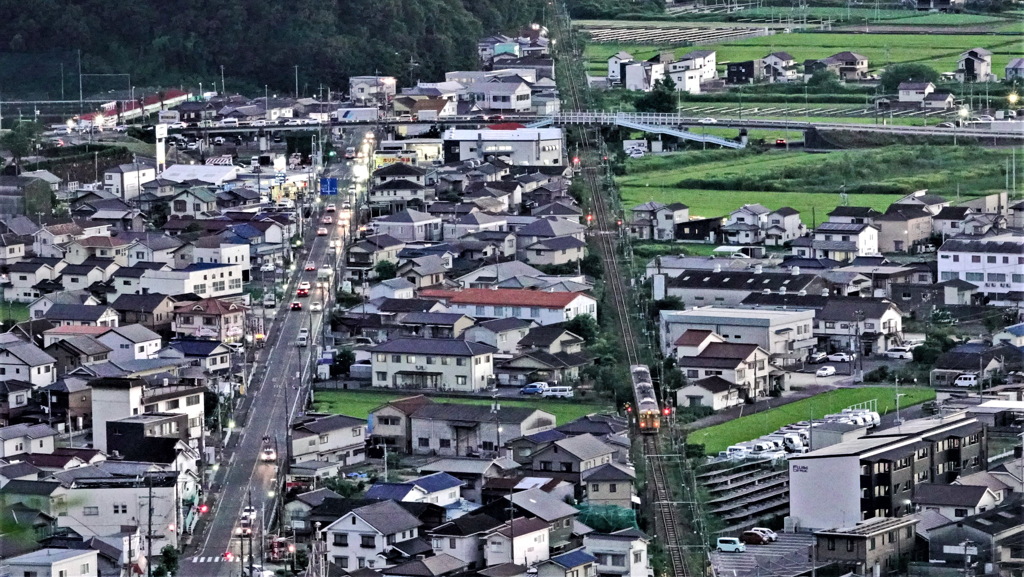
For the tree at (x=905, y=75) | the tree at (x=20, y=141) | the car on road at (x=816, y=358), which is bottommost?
the car on road at (x=816, y=358)

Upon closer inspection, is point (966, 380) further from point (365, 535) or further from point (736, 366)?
point (365, 535)

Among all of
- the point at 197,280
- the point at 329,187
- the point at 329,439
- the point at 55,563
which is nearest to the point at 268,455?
the point at 329,439

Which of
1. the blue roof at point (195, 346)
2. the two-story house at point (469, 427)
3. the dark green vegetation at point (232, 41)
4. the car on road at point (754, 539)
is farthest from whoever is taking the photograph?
the dark green vegetation at point (232, 41)

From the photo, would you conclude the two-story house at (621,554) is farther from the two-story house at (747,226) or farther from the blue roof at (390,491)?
the two-story house at (747,226)

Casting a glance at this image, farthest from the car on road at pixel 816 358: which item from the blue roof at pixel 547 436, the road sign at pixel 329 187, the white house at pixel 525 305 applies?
the road sign at pixel 329 187

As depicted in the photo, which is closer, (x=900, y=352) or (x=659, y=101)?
(x=900, y=352)

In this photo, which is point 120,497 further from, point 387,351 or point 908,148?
point 908,148

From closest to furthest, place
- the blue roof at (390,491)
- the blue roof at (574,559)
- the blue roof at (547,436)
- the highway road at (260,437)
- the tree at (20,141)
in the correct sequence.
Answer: the blue roof at (574,559), the highway road at (260,437), the blue roof at (390,491), the blue roof at (547,436), the tree at (20,141)
